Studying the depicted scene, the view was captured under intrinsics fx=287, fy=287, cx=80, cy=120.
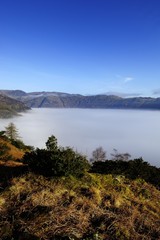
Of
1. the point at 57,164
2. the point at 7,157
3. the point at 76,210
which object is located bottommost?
the point at 7,157

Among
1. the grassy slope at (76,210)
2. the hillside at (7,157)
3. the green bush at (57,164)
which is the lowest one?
the hillside at (7,157)

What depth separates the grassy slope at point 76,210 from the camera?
8156 millimetres

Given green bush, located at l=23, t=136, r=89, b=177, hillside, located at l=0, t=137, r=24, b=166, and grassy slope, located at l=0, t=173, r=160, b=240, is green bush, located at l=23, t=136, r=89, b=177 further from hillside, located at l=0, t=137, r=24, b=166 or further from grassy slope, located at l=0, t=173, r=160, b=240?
hillside, located at l=0, t=137, r=24, b=166

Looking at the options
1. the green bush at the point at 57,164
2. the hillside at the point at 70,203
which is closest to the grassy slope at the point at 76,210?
the hillside at the point at 70,203

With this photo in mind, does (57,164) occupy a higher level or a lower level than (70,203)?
higher

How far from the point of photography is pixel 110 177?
1332 cm

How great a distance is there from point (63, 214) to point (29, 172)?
11.5 feet

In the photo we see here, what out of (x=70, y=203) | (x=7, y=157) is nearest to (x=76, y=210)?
(x=70, y=203)

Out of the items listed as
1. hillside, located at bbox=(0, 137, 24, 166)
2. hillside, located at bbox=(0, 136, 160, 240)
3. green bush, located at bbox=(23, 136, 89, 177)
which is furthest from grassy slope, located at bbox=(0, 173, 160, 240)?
hillside, located at bbox=(0, 137, 24, 166)

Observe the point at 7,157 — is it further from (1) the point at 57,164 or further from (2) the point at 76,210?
(2) the point at 76,210

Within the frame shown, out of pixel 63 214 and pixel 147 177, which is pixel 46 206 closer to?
pixel 63 214

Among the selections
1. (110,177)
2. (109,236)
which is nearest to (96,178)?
(110,177)

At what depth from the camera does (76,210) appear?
9.34 meters

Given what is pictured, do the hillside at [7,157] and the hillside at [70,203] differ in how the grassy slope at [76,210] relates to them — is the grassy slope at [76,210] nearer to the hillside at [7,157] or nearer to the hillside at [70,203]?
the hillside at [70,203]
